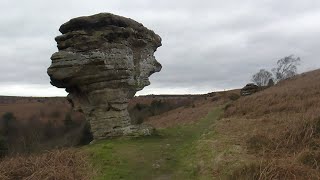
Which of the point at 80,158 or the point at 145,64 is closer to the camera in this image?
the point at 80,158

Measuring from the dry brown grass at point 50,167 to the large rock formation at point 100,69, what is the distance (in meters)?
5.49

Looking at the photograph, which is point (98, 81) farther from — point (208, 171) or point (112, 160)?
point (208, 171)

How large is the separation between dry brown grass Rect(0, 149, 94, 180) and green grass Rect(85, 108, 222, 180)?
0.53 metres

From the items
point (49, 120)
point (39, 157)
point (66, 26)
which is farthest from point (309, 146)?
point (49, 120)

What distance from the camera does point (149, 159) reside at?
52.9 ft

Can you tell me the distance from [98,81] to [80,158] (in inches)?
260

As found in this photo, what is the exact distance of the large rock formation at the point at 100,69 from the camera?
20953 millimetres

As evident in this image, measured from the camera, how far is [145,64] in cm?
2441

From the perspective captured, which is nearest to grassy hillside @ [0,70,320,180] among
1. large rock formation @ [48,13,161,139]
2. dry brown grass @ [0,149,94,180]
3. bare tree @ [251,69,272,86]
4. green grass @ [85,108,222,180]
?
green grass @ [85,108,222,180]

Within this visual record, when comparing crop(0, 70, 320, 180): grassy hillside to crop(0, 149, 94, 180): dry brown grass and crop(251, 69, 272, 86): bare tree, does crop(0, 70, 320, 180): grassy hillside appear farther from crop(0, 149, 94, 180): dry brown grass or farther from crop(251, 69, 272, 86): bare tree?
crop(251, 69, 272, 86): bare tree

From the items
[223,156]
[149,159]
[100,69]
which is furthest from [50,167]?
[100,69]

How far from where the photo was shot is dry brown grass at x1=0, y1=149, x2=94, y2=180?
13.3 meters

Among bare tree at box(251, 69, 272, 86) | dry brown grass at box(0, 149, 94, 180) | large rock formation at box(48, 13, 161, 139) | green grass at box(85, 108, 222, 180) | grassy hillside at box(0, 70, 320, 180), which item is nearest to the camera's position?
grassy hillside at box(0, 70, 320, 180)

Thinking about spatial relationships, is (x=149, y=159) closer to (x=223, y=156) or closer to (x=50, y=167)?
(x=223, y=156)
